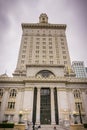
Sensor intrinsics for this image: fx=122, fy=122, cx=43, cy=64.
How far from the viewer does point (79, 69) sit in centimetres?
14825

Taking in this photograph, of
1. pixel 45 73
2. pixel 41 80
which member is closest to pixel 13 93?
pixel 41 80

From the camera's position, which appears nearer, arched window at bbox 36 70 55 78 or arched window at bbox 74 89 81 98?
arched window at bbox 74 89 81 98

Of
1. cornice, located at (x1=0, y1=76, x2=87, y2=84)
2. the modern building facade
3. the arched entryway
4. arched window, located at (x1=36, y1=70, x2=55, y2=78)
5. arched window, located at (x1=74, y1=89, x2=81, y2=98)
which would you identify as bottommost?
the arched entryway

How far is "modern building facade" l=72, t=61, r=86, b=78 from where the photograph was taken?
472 ft

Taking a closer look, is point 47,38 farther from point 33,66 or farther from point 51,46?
point 33,66

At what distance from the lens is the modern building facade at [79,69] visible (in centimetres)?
14388

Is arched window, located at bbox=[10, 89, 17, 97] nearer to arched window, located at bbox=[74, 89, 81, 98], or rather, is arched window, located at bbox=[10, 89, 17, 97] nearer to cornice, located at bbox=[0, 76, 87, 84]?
cornice, located at bbox=[0, 76, 87, 84]

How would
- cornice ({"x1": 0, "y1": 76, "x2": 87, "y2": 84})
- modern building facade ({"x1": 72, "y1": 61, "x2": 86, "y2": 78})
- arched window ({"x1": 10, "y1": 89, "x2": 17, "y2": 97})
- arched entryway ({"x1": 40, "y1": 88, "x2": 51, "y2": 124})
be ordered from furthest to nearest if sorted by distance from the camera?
1. modern building facade ({"x1": 72, "y1": 61, "x2": 86, "y2": 78})
2. cornice ({"x1": 0, "y1": 76, "x2": 87, "y2": 84})
3. arched window ({"x1": 10, "y1": 89, "x2": 17, "y2": 97})
4. arched entryway ({"x1": 40, "y1": 88, "x2": 51, "y2": 124})

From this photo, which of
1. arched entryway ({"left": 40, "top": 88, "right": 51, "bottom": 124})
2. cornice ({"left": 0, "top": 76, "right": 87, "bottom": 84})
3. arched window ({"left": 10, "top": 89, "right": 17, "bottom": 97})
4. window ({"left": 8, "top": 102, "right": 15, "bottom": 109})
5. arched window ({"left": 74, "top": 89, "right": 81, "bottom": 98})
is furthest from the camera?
cornice ({"left": 0, "top": 76, "right": 87, "bottom": 84})

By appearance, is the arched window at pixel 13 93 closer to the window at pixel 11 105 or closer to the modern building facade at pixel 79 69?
the window at pixel 11 105

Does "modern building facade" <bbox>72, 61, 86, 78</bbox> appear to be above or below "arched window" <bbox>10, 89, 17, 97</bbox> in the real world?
above

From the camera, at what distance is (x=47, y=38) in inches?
2697

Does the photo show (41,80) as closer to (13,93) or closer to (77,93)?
(13,93)

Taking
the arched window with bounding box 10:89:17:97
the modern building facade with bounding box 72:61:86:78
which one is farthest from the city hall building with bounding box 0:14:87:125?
the modern building facade with bounding box 72:61:86:78
